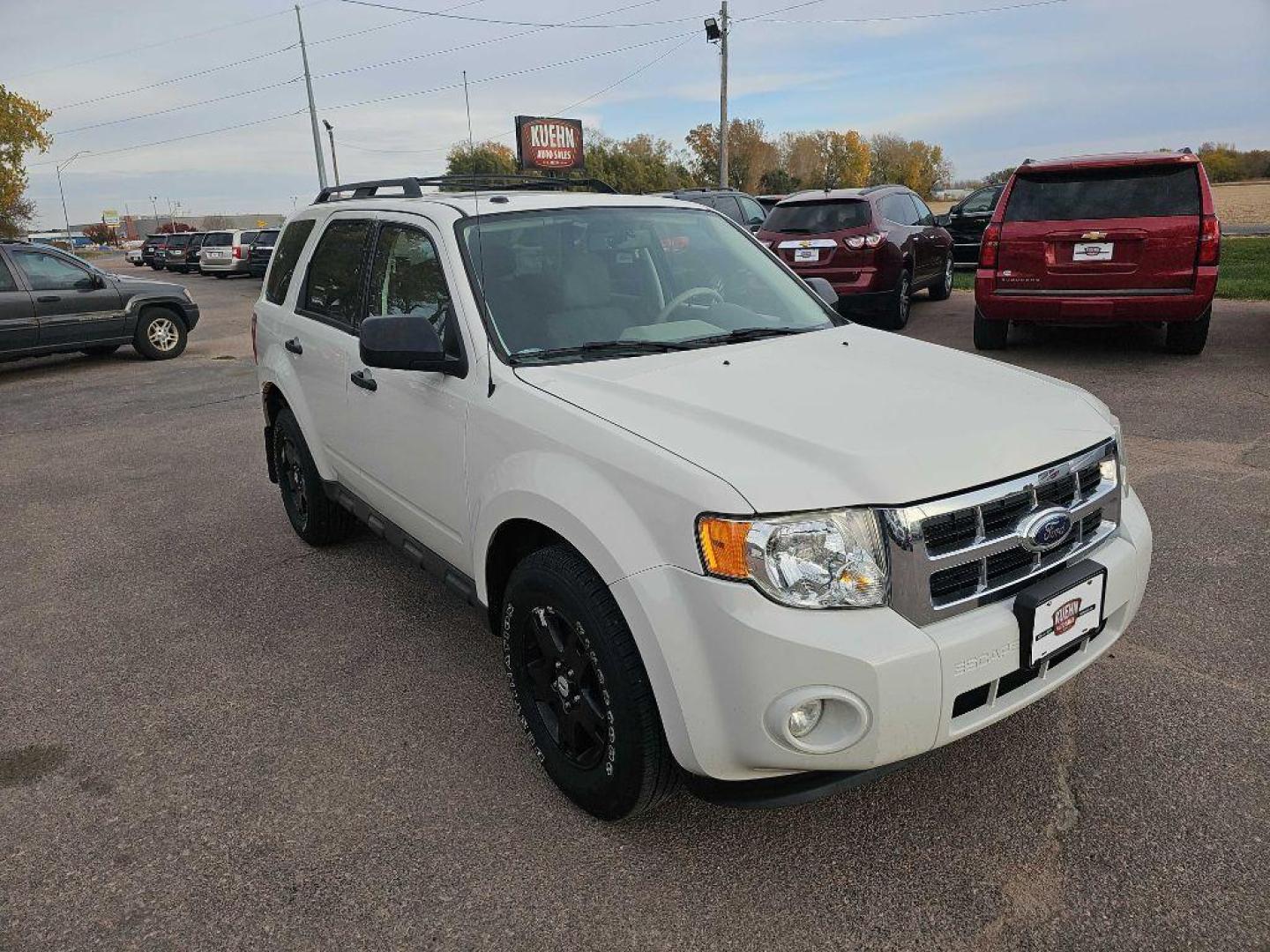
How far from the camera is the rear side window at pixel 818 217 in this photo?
10594mm

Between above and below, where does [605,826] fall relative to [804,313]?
below

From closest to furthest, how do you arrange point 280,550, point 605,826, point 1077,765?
1. point 605,826
2. point 1077,765
3. point 280,550

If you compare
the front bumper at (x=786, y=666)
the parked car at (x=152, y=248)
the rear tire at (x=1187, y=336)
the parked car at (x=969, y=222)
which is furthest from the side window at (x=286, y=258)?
the parked car at (x=152, y=248)

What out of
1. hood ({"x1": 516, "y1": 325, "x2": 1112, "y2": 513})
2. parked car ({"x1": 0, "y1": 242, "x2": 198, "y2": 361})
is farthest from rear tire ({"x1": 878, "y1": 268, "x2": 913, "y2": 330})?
parked car ({"x1": 0, "y1": 242, "x2": 198, "y2": 361})

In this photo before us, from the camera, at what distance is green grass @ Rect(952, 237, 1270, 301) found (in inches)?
471

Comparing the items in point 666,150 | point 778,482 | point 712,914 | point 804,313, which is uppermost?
point 666,150

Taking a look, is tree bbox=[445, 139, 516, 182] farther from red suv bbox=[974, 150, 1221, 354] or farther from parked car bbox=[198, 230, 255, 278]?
red suv bbox=[974, 150, 1221, 354]

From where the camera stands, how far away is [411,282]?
342 centimetres

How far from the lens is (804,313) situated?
356 cm

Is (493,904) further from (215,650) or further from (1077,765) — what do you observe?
(215,650)

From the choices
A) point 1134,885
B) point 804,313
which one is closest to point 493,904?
point 1134,885

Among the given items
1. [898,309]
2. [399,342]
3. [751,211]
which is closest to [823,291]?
[399,342]

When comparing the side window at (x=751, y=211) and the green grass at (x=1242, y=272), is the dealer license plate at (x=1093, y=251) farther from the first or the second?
the side window at (x=751, y=211)

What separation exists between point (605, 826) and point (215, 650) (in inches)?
82.3
